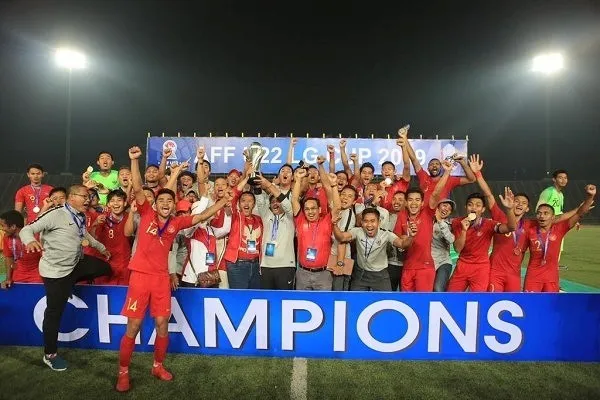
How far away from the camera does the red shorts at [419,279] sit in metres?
5.14

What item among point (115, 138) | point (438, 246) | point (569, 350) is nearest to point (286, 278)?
point (438, 246)

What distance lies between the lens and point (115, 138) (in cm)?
3197

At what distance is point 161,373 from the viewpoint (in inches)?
160

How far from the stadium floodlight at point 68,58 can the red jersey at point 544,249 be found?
2601 centimetres

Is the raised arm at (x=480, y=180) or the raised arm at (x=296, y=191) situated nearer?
the raised arm at (x=296, y=191)

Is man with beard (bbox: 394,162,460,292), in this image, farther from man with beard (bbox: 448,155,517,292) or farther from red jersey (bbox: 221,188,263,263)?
red jersey (bbox: 221,188,263,263)

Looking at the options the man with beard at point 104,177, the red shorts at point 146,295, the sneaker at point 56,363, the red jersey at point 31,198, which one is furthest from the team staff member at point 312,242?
the red jersey at point 31,198

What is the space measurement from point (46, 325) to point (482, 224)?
527cm

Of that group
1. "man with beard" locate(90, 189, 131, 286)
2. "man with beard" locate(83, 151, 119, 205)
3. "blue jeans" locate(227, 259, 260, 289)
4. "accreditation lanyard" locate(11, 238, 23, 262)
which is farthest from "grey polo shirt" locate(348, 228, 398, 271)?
"man with beard" locate(83, 151, 119, 205)

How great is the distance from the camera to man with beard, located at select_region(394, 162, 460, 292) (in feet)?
16.9

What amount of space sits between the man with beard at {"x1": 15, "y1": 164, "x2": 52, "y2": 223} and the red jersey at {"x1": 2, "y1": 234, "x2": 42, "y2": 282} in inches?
71.8

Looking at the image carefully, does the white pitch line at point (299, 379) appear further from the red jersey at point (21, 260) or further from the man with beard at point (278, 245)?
the red jersey at point (21, 260)

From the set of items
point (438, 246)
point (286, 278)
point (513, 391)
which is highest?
point (438, 246)

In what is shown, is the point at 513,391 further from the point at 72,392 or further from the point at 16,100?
the point at 16,100
